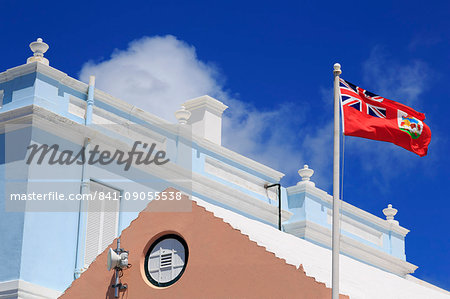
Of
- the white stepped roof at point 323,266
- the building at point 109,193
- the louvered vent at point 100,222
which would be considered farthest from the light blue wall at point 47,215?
the white stepped roof at point 323,266

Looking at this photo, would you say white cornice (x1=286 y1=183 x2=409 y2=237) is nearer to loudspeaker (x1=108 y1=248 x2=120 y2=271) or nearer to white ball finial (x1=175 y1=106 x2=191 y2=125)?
white ball finial (x1=175 y1=106 x2=191 y2=125)

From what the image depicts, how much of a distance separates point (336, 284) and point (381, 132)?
9.13 feet

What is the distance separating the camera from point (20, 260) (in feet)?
52.4

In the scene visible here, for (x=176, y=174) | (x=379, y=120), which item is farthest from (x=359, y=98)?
(x=176, y=174)

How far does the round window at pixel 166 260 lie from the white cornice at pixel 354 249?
9.64 m

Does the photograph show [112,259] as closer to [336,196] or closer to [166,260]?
[166,260]

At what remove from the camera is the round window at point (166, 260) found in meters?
13.6

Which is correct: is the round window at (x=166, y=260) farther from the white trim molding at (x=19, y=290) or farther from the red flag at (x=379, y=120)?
the red flag at (x=379, y=120)

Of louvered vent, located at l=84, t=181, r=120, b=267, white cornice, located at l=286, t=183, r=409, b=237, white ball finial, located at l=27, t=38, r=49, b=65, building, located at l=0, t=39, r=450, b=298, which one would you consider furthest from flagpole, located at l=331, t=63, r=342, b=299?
white cornice, located at l=286, t=183, r=409, b=237

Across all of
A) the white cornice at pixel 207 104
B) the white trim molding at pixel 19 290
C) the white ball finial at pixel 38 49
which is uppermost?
the white cornice at pixel 207 104

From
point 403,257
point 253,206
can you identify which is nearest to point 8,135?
point 253,206

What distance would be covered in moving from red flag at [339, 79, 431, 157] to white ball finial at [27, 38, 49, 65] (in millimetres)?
7427

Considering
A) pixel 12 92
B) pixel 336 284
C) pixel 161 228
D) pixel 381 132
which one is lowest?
pixel 336 284

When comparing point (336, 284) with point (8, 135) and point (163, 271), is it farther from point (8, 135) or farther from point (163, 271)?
point (8, 135)
